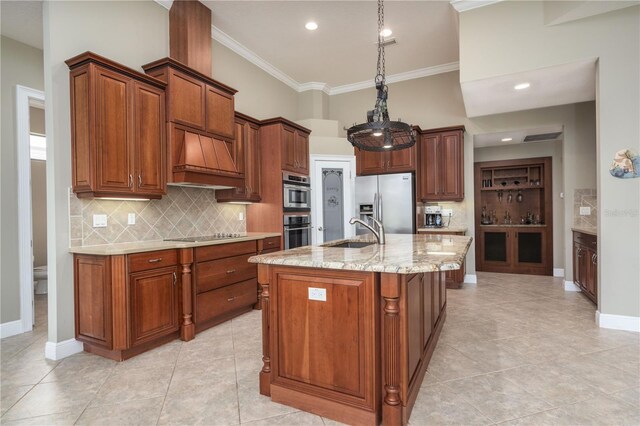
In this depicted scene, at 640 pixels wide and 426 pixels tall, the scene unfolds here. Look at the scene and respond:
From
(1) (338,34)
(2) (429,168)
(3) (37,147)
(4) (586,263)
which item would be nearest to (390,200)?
(2) (429,168)

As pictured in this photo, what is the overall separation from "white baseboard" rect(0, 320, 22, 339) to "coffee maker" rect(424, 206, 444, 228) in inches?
215

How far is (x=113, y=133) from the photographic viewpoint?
112 inches

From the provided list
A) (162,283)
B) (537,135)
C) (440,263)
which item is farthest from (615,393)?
(537,135)

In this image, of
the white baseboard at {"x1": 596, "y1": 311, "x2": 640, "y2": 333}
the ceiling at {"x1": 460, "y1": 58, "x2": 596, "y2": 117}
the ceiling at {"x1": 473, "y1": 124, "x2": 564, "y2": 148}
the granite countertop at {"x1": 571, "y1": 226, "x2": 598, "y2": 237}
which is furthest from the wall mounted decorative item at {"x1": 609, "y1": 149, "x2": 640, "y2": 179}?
the ceiling at {"x1": 473, "y1": 124, "x2": 564, "y2": 148}

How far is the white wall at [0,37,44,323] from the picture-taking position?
3369 millimetres

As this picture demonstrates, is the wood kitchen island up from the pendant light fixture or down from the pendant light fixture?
down

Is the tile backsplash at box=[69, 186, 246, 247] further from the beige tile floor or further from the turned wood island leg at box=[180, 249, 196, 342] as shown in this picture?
the beige tile floor

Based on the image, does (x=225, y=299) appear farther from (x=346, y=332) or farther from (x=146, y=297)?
(x=346, y=332)

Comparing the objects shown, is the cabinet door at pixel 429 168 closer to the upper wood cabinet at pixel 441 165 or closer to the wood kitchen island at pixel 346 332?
the upper wood cabinet at pixel 441 165

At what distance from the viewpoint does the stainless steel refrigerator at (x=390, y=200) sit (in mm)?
5230

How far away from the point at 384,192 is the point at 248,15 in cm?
311

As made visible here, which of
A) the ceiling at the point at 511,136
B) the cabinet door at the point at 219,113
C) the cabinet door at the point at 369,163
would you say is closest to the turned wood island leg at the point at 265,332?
the cabinet door at the point at 219,113

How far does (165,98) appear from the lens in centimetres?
324

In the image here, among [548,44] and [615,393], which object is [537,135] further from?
[615,393]
